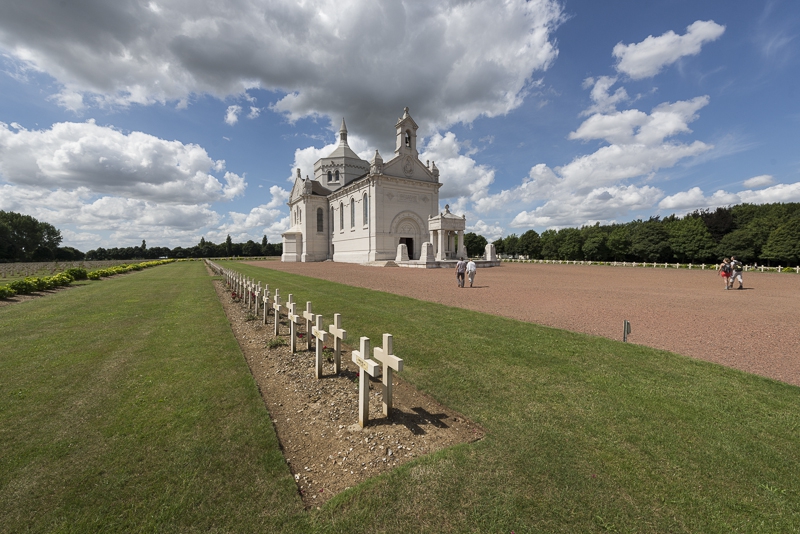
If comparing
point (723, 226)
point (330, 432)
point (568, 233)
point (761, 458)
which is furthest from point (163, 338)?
point (568, 233)

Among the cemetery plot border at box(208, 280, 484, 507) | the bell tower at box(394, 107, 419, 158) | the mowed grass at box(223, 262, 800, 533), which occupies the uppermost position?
the bell tower at box(394, 107, 419, 158)

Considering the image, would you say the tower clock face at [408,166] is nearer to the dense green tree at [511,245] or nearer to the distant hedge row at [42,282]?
the distant hedge row at [42,282]

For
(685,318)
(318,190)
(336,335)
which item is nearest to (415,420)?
(336,335)

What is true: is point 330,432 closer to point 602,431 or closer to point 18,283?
point 602,431

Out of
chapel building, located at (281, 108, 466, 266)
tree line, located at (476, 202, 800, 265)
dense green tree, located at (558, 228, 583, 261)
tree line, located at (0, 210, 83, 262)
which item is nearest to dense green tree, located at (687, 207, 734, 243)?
tree line, located at (476, 202, 800, 265)

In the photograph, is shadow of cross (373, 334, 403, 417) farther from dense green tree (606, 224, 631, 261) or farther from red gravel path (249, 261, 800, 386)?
dense green tree (606, 224, 631, 261)

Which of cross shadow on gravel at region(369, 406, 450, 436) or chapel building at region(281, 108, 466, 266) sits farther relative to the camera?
chapel building at region(281, 108, 466, 266)

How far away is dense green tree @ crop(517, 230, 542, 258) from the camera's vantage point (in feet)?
284

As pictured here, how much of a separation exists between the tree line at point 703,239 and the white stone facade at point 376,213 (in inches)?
1500

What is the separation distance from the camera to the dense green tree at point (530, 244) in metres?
86.7

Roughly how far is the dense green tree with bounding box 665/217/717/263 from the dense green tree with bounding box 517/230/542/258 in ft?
108

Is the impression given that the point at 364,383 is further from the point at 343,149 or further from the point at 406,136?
the point at 343,149

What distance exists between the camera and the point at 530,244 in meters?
88.3

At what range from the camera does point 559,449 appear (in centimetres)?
354
